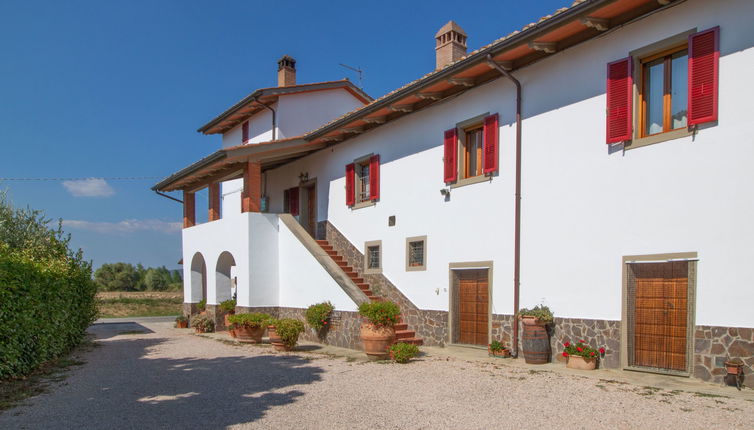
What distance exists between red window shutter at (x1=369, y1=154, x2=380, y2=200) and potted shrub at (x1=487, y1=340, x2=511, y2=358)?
18.0 feet

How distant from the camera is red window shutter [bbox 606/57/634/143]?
920 cm

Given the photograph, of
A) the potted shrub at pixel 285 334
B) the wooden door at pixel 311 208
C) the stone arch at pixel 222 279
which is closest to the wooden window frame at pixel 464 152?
the potted shrub at pixel 285 334

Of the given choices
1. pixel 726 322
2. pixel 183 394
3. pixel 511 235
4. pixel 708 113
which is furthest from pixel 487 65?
pixel 183 394

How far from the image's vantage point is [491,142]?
11758 mm

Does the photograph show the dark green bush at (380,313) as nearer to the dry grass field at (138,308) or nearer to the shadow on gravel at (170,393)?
the shadow on gravel at (170,393)

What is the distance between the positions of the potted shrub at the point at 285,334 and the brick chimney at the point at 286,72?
Result: 12.2 meters

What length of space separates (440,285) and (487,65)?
4.93 metres

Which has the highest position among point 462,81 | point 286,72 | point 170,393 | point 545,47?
point 286,72

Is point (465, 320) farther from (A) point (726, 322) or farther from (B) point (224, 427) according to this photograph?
(B) point (224, 427)

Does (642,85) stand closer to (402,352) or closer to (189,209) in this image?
(402,352)

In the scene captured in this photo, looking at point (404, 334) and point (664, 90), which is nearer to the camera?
point (664, 90)

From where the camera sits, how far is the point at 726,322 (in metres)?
7.99

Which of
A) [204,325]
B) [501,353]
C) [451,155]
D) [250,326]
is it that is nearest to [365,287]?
[250,326]

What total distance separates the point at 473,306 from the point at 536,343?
7.04 feet
